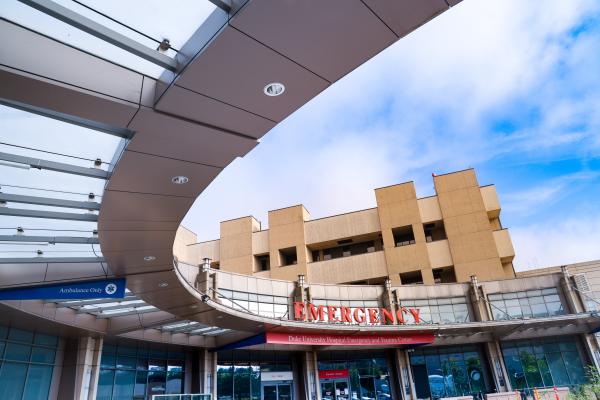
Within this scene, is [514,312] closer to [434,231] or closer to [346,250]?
[434,231]

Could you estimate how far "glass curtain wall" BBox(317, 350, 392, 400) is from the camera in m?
25.7

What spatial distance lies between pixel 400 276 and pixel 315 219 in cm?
885

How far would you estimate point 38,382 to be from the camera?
14.6m

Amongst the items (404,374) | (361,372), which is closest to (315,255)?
(361,372)

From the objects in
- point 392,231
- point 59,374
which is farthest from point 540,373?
point 59,374

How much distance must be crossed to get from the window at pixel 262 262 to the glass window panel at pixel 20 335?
82.0 ft

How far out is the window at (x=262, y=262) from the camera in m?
39.2

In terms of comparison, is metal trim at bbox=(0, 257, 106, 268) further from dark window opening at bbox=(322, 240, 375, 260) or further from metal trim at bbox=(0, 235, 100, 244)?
dark window opening at bbox=(322, 240, 375, 260)

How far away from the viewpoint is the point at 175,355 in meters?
20.9

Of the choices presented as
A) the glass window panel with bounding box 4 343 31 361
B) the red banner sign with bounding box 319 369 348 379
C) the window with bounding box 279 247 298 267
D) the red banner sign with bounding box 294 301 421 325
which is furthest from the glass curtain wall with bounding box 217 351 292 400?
the window with bounding box 279 247 298 267

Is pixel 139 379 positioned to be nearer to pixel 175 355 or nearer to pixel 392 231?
pixel 175 355

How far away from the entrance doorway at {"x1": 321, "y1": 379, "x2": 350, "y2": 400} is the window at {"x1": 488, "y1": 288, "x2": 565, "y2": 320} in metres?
10.5

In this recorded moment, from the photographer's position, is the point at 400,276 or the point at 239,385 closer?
the point at 239,385

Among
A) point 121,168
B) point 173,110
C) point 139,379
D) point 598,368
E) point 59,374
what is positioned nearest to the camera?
point 173,110
